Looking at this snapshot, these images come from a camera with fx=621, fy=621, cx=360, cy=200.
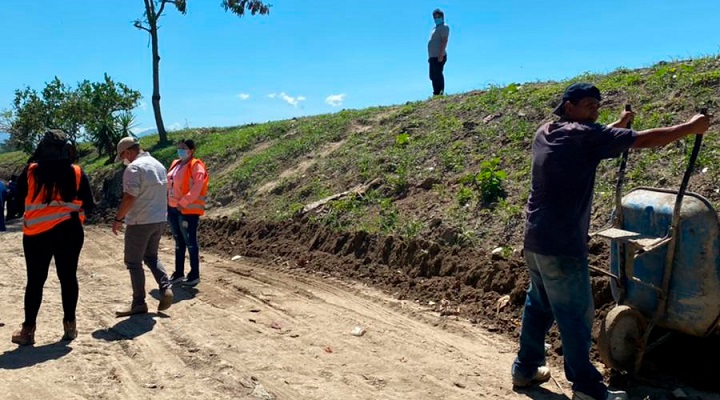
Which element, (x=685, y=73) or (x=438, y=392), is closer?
(x=438, y=392)

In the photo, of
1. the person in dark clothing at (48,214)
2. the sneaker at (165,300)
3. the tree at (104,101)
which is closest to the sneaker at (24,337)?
the person in dark clothing at (48,214)

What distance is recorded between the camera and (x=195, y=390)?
4.50 m

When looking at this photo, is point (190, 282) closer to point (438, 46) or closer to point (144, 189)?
point (144, 189)

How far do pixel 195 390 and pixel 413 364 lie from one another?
1.70 m

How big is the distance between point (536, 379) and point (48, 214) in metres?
4.20

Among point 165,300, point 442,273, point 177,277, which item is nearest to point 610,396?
point 442,273

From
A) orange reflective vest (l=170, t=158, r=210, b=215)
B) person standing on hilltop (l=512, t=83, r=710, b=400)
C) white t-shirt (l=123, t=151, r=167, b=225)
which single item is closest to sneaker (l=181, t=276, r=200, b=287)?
orange reflective vest (l=170, t=158, r=210, b=215)

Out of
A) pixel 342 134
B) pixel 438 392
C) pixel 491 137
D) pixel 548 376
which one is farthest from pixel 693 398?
pixel 342 134

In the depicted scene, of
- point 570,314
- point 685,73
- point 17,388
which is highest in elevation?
point 685,73

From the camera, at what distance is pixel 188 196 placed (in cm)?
734

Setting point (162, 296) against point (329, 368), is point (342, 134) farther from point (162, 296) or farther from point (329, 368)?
point (329, 368)

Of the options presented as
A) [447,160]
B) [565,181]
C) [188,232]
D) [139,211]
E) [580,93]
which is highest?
[580,93]

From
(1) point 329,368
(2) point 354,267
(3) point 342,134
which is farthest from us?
(3) point 342,134

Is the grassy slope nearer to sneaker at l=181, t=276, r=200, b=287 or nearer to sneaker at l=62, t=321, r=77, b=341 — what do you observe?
sneaker at l=181, t=276, r=200, b=287
